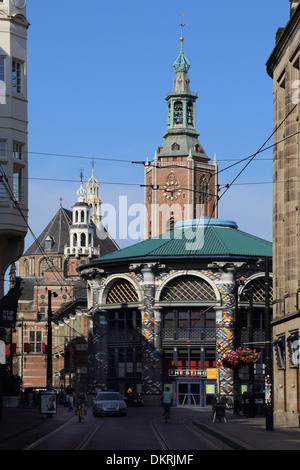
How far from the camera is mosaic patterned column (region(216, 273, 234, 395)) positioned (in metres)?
79.2

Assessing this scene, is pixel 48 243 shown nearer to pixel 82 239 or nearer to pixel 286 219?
pixel 82 239

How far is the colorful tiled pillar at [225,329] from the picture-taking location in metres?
79.2

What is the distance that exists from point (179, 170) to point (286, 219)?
116056 millimetres

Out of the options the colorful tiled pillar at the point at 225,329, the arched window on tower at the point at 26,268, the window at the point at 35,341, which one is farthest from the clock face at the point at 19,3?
the arched window on tower at the point at 26,268

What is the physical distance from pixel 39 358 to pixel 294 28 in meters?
109

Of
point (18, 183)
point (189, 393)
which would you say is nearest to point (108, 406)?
point (18, 183)

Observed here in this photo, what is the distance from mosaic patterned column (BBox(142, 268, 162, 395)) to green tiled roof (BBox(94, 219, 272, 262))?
108 inches

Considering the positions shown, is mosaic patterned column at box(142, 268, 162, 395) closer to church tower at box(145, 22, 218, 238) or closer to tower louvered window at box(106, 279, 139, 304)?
tower louvered window at box(106, 279, 139, 304)

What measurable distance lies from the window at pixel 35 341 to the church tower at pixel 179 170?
87.5 ft

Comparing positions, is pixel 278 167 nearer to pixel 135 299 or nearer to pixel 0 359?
pixel 0 359

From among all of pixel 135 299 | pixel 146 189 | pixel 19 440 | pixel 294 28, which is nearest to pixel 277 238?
pixel 294 28

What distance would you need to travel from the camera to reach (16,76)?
46.7m

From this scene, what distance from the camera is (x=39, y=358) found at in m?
146
